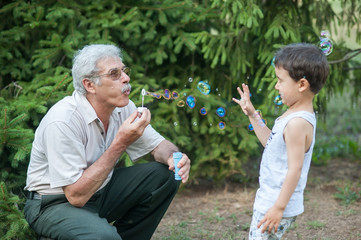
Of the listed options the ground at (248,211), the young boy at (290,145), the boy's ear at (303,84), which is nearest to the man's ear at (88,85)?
the young boy at (290,145)

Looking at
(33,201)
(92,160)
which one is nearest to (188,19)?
(92,160)

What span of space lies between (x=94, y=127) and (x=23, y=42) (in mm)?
2098

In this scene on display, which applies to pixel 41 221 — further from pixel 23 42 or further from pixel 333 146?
pixel 333 146

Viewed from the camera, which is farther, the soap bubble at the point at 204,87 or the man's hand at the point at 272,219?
the soap bubble at the point at 204,87

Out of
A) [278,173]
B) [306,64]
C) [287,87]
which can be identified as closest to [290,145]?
[278,173]

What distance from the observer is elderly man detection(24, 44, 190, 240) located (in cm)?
263

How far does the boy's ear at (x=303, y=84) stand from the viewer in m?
2.26

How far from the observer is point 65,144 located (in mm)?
2635

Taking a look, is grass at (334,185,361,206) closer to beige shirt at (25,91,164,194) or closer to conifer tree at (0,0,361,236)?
conifer tree at (0,0,361,236)

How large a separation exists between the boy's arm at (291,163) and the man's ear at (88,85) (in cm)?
127

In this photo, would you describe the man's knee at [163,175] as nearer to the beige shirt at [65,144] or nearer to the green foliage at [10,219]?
the beige shirt at [65,144]

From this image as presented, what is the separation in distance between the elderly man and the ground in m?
0.72

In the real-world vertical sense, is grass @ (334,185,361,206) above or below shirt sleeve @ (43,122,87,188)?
below

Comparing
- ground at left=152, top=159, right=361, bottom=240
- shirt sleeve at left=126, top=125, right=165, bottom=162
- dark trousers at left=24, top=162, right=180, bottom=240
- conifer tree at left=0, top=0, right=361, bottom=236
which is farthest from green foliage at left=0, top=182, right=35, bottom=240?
ground at left=152, top=159, right=361, bottom=240
